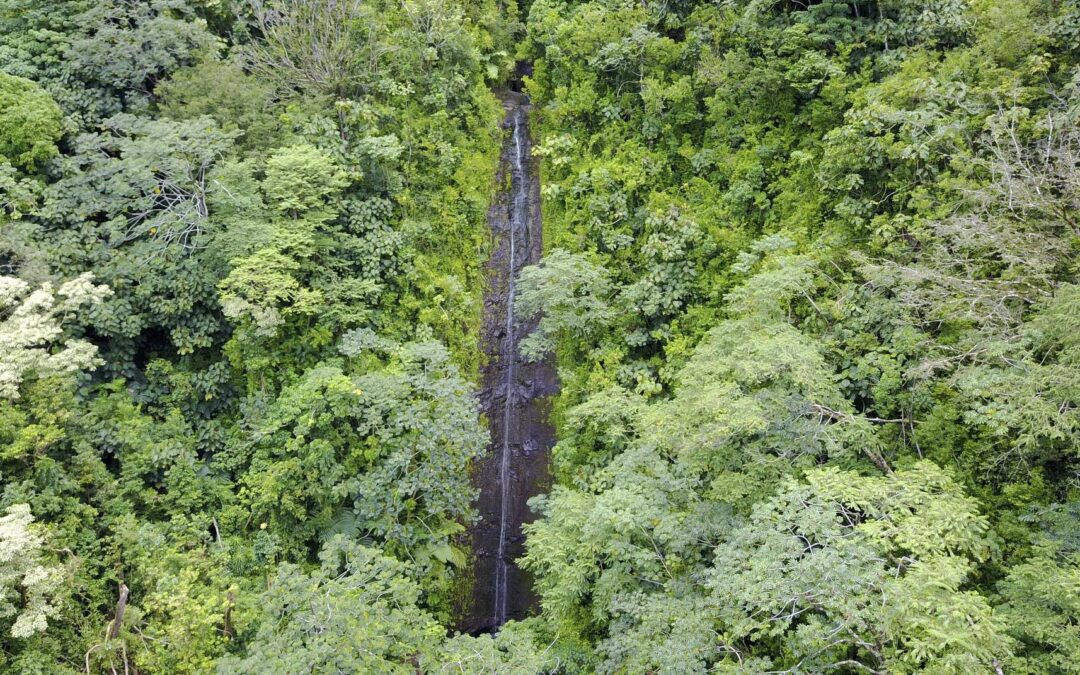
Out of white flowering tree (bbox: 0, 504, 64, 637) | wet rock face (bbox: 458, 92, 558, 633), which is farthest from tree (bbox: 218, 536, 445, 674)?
wet rock face (bbox: 458, 92, 558, 633)

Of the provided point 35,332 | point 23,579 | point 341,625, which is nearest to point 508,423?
point 341,625

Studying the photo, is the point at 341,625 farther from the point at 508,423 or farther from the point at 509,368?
the point at 509,368

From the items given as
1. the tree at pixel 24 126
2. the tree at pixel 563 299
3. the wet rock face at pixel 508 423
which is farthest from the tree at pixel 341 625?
the tree at pixel 24 126

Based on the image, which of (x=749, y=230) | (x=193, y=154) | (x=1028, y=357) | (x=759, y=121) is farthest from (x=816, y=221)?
(x=193, y=154)

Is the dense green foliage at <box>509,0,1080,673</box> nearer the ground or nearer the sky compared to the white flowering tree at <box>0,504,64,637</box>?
nearer the sky

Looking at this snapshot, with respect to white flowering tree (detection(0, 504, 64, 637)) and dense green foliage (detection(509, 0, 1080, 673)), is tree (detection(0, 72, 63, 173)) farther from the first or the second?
dense green foliage (detection(509, 0, 1080, 673))

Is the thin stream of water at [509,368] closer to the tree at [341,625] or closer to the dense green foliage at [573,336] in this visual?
the dense green foliage at [573,336]

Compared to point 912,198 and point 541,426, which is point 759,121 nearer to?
point 912,198

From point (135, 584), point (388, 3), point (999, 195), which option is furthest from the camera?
point (388, 3)
